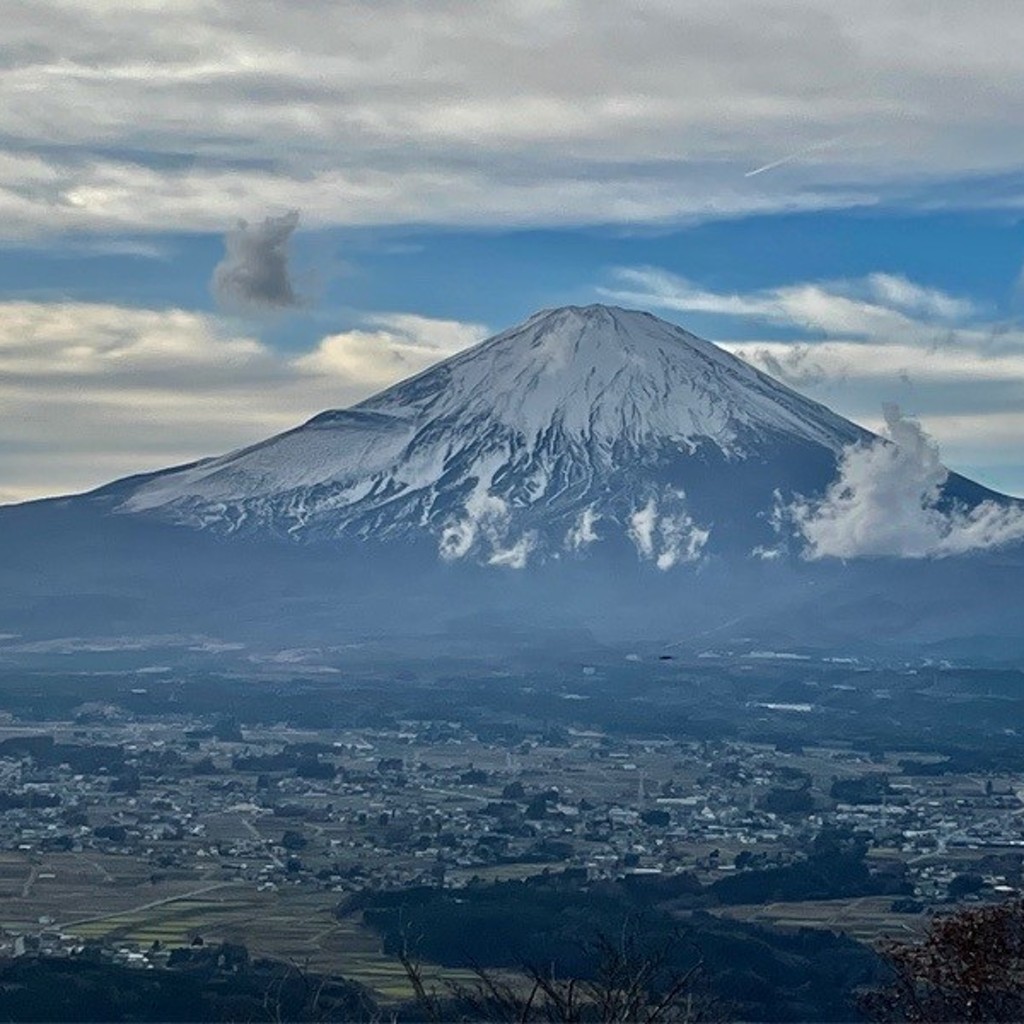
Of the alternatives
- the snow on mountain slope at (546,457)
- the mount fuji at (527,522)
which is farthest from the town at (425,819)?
the snow on mountain slope at (546,457)

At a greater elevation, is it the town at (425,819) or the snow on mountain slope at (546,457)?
the snow on mountain slope at (546,457)

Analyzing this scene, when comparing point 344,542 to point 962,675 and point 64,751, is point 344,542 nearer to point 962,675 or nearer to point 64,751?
point 962,675

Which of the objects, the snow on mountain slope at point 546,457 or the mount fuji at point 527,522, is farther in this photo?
the snow on mountain slope at point 546,457

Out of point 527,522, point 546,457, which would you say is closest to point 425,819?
point 527,522

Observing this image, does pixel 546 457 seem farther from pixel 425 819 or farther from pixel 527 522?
pixel 425 819

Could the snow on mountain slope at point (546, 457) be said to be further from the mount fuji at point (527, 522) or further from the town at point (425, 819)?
the town at point (425, 819)

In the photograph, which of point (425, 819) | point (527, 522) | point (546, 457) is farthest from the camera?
point (546, 457)

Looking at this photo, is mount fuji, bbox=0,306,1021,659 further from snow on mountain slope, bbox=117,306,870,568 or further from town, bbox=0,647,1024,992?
town, bbox=0,647,1024,992

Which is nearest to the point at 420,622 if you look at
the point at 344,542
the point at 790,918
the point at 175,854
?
the point at 344,542
